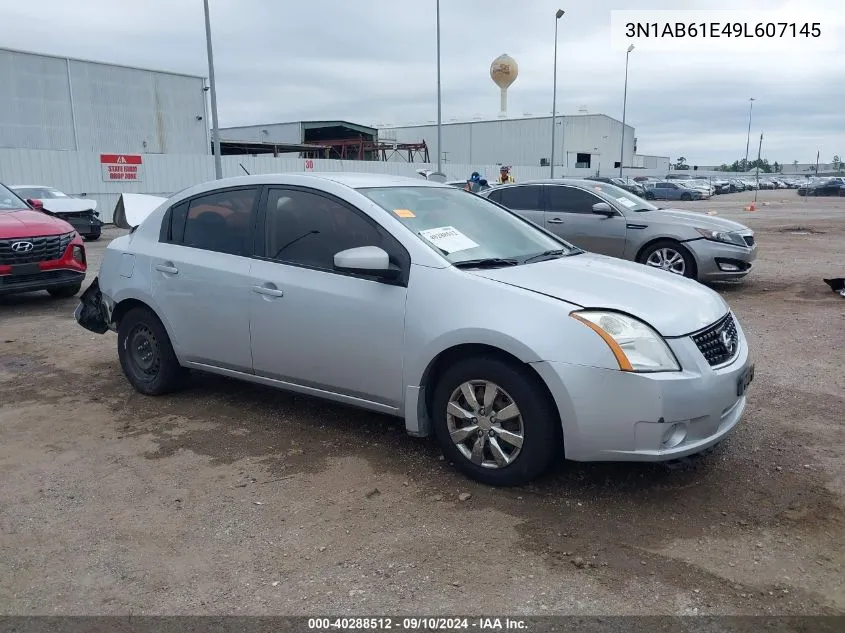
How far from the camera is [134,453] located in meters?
4.39

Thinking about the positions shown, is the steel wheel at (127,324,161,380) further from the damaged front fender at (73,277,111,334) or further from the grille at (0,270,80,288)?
the grille at (0,270,80,288)

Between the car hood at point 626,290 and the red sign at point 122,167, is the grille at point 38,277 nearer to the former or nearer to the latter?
the car hood at point 626,290

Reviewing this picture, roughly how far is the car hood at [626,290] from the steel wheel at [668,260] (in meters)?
5.70

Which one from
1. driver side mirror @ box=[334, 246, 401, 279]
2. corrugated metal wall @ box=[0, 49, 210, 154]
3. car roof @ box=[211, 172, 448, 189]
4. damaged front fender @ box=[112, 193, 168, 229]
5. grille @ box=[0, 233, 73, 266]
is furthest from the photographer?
corrugated metal wall @ box=[0, 49, 210, 154]

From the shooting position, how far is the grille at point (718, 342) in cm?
359

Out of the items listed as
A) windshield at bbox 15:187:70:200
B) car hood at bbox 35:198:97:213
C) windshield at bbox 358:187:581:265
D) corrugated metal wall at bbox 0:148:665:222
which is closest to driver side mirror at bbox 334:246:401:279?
windshield at bbox 358:187:581:265

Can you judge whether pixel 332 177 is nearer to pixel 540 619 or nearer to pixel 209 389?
pixel 209 389

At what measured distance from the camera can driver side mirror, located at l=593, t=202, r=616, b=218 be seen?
399 inches

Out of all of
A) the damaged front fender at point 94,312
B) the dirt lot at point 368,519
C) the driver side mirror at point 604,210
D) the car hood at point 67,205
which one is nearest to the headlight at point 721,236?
the driver side mirror at point 604,210

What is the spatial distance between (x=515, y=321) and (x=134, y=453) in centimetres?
253

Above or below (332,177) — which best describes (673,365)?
below

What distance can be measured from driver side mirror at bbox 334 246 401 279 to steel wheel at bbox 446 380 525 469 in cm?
77

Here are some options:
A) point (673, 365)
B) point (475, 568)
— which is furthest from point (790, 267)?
point (475, 568)

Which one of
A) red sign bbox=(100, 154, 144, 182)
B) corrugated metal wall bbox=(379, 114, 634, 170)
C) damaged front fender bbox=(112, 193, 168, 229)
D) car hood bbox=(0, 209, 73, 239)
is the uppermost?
corrugated metal wall bbox=(379, 114, 634, 170)
